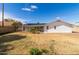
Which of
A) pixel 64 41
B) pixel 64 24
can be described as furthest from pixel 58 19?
pixel 64 41

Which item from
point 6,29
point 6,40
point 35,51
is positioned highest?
point 6,29

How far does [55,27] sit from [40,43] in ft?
0.90

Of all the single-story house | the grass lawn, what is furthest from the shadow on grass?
the single-story house

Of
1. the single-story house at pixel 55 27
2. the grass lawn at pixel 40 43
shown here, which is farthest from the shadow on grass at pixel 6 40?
the single-story house at pixel 55 27

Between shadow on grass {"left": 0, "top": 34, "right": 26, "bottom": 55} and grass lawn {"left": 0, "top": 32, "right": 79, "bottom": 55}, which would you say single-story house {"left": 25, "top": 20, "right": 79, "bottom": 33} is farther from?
shadow on grass {"left": 0, "top": 34, "right": 26, "bottom": 55}

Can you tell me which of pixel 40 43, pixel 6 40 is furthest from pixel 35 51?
pixel 6 40

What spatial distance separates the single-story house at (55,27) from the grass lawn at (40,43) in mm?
52

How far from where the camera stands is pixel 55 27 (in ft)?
8.26

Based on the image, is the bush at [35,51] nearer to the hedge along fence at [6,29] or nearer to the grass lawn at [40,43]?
the grass lawn at [40,43]

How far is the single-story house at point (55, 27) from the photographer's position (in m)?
2.50

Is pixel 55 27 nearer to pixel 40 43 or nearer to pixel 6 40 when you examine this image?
pixel 40 43

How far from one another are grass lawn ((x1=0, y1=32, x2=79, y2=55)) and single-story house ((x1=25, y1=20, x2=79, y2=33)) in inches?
2.0

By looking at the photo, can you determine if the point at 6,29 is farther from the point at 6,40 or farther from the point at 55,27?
the point at 55,27

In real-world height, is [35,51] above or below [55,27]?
below
